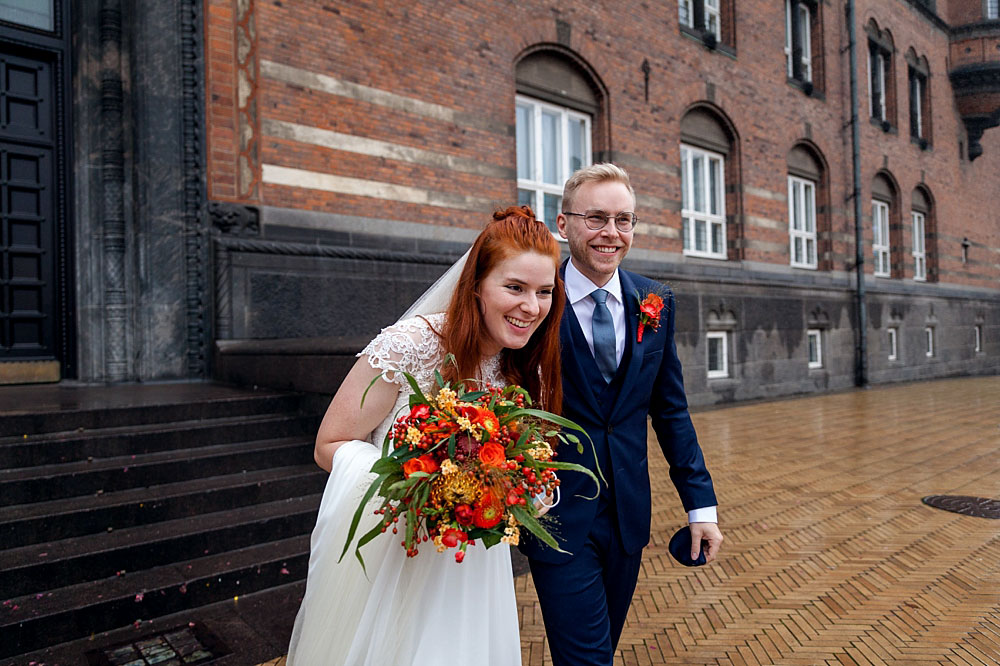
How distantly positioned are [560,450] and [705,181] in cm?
1301

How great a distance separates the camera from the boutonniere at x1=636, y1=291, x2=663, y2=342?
7.54 feet

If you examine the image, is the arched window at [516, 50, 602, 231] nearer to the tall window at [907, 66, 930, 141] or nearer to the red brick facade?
the red brick facade

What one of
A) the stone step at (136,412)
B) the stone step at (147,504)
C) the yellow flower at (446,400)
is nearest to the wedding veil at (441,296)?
the yellow flower at (446,400)

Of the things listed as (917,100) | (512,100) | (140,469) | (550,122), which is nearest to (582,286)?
(140,469)

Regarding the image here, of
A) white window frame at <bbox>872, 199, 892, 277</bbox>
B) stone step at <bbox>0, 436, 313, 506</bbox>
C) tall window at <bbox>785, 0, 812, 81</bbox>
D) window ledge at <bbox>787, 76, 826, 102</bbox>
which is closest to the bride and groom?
stone step at <bbox>0, 436, 313, 506</bbox>

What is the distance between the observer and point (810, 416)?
37.5 feet

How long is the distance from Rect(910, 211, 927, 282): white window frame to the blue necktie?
22.3 m

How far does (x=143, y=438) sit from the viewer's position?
4.92m

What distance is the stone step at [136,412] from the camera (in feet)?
15.7

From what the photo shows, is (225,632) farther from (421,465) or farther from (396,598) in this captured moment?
(421,465)

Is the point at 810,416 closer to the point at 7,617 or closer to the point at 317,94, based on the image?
the point at 317,94

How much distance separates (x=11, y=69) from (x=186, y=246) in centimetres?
279

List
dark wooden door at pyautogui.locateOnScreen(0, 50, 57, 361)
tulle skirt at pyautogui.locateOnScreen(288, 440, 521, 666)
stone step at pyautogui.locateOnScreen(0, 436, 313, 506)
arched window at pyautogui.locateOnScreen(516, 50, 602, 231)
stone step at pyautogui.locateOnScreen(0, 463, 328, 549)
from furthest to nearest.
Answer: arched window at pyautogui.locateOnScreen(516, 50, 602, 231) < dark wooden door at pyautogui.locateOnScreen(0, 50, 57, 361) < stone step at pyautogui.locateOnScreen(0, 436, 313, 506) < stone step at pyautogui.locateOnScreen(0, 463, 328, 549) < tulle skirt at pyautogui.locateOnScreen(288, 440, 521, 666)

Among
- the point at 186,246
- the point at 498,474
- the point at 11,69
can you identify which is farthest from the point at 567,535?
the point at 11,69
